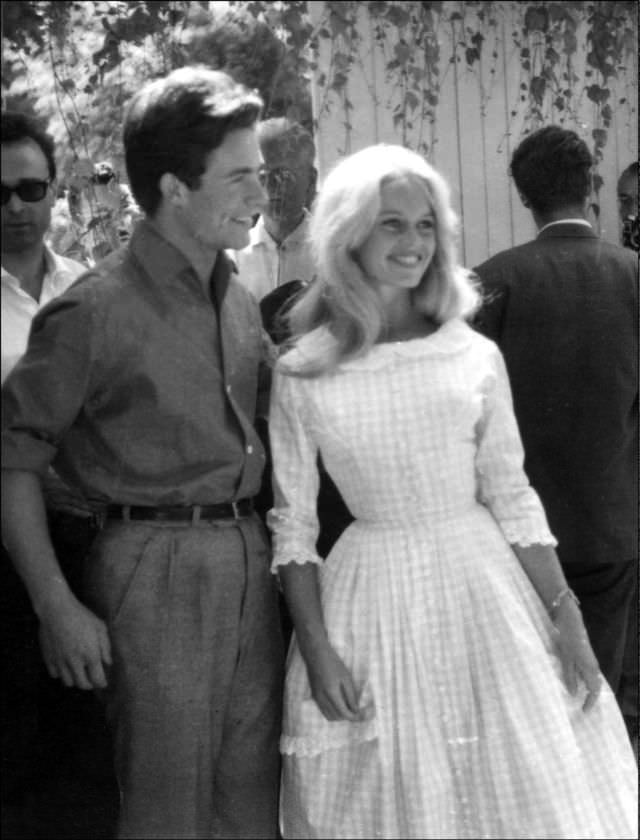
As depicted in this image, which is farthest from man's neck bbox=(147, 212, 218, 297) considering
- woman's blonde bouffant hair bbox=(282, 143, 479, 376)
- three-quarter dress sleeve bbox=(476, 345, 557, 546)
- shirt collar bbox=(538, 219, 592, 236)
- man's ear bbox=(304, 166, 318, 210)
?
shirt collar bbox=(538, 219, 592, 236)

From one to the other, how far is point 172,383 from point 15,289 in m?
0.49

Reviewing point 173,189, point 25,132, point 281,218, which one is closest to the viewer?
point 173,189

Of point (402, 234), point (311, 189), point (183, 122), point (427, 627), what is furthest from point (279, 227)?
point (427, 627)

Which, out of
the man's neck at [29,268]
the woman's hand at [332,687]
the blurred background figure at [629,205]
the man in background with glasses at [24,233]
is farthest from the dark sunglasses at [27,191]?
the blurred background figure at [629,205]

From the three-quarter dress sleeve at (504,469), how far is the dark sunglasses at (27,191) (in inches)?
41.8

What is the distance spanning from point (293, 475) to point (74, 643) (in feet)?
1.97

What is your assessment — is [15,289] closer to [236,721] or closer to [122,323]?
[122,323]

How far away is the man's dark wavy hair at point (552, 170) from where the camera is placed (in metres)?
4.09

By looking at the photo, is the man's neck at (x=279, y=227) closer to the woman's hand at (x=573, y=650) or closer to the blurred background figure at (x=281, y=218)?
the blurred background figure at (x=281, y=218)

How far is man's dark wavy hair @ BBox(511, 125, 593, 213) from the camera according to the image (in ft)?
13.4

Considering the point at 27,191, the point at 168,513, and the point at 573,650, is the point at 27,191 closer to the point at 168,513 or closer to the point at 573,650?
the point at 168,513

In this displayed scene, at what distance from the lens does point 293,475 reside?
2992 mm

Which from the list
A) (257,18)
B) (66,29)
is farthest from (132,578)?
(257,18)

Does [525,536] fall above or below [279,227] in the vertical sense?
below
